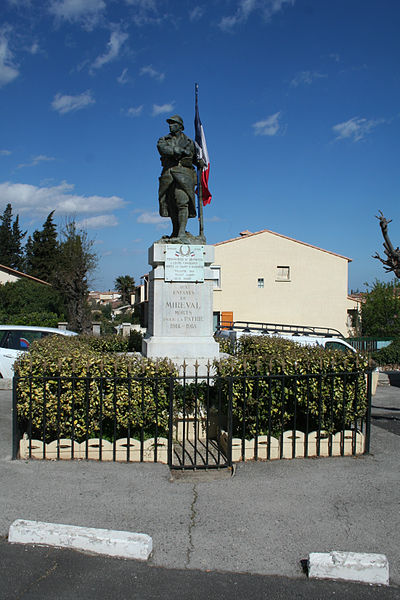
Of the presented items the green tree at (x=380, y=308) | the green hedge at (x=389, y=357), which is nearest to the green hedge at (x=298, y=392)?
the green hedge at (x=389, y=357)

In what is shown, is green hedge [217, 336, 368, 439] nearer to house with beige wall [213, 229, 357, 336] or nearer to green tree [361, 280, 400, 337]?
green tree [361, 280, 400, 337]

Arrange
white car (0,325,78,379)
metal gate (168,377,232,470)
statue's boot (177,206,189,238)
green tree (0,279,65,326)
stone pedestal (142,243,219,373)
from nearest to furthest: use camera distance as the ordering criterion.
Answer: metal gate (168,377,232,470), stone pedestal (142,243,219,373), statue's boot (177,206,189,238), white car (0,325,78,379), green tree (0,279,65,326)

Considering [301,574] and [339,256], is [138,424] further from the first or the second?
[339,256]

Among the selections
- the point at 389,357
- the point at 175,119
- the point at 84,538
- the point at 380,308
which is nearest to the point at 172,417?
the point at 84,538

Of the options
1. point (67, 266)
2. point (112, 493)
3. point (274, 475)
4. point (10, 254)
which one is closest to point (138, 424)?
point (112, 493)

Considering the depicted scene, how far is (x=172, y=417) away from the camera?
530cm

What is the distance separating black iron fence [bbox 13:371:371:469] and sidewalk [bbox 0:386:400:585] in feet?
0.64

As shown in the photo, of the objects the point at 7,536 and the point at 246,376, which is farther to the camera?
the point at 246,376

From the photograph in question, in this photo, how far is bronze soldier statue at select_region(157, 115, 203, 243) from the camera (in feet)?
28.5

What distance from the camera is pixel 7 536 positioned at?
3604mm

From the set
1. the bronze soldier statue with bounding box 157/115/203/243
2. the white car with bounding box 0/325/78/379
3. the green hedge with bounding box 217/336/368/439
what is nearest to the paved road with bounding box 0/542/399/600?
the green hedge with bounding box 217/336/368/439

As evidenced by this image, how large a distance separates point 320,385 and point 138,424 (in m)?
2.20

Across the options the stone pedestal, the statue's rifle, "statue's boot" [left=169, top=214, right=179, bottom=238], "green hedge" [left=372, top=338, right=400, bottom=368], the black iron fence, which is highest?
the statue's rifle

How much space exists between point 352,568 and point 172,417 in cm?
256
